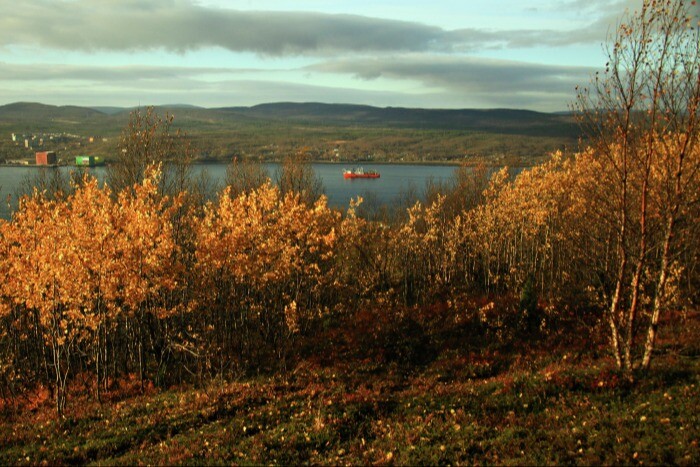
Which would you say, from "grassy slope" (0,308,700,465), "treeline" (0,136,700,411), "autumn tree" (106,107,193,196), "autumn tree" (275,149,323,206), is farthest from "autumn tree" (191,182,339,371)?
"autumn tree" (275,149,323,206)

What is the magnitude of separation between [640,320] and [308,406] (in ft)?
52.6

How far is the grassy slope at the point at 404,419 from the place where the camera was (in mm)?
10555

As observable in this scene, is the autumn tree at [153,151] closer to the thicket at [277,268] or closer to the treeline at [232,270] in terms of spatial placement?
the thicket at [277,268]

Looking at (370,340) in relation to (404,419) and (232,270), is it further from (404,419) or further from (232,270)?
(404,419)

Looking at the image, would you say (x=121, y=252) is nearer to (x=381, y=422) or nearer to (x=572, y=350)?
(x=381, y=422)

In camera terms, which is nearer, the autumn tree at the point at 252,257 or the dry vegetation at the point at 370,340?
the dry vegetation at the point at 370,340

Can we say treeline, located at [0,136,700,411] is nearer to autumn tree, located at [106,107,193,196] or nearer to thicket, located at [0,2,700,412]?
thicket, located at [0,2,700,412]

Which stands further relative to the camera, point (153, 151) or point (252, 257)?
point (153, 151)

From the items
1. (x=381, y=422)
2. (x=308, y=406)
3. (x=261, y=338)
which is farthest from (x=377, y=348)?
(x=381, y=422)

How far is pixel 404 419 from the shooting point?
43.4ft

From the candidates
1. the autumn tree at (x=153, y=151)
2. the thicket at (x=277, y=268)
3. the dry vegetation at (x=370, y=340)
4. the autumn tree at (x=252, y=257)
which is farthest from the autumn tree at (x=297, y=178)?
the autumn tree at (x=252, y=257)

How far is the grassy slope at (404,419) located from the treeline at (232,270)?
2.27 meters

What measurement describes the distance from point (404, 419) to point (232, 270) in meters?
11.0

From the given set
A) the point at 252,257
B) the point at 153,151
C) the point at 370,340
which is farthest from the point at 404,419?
the point at 153,151
